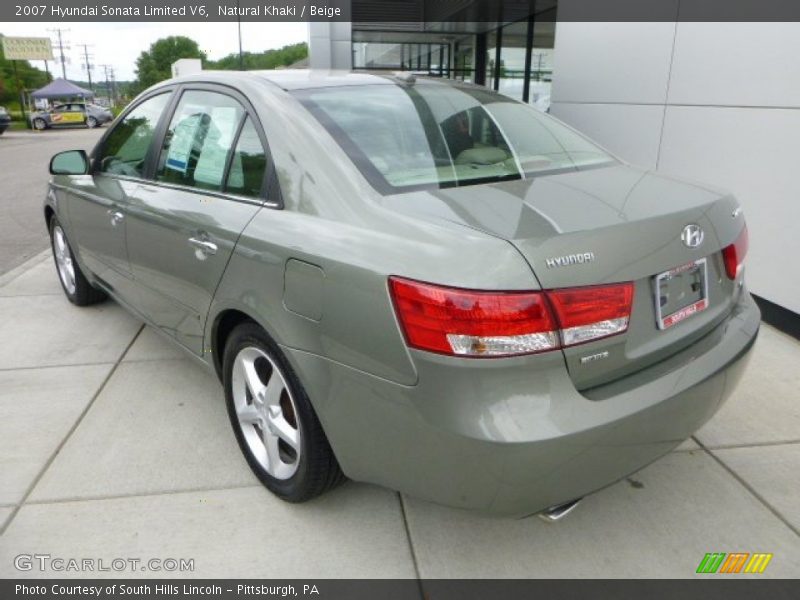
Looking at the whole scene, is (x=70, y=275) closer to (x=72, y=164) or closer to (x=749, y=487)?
(x=72, y=164)

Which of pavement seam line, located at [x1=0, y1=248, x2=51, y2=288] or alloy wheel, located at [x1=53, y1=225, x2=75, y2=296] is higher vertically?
alloy wheel, located at [x1=53, y1=225, x2=75, y2=296]

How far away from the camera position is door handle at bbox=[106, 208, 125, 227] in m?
3.48

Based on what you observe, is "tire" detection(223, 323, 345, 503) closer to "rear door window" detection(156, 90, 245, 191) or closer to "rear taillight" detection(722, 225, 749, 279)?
"rear door window" detection(156, 90, 245, 191)

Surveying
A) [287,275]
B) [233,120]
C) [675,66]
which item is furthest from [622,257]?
[675,66]

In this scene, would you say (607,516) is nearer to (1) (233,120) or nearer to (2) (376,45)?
(1) (233,120)

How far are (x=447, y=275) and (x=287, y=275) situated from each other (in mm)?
667

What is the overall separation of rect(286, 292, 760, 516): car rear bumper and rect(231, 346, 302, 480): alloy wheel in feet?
1.10

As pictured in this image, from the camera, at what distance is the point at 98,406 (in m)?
3.49

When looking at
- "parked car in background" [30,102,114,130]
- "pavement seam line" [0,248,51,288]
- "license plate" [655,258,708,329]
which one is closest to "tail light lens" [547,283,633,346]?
"license plate" [655,258,708,329]

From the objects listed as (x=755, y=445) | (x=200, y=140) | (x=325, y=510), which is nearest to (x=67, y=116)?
(x=200, y=140)

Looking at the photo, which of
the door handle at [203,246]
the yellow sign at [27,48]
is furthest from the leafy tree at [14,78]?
the door handle at [203,246]

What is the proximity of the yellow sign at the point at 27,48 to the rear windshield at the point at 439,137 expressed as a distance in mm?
60153

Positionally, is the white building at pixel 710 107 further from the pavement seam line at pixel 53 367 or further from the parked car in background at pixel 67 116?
the parked car in background at pixel 67 116

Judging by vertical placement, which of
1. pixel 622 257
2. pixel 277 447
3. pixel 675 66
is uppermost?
pixel 675 66
